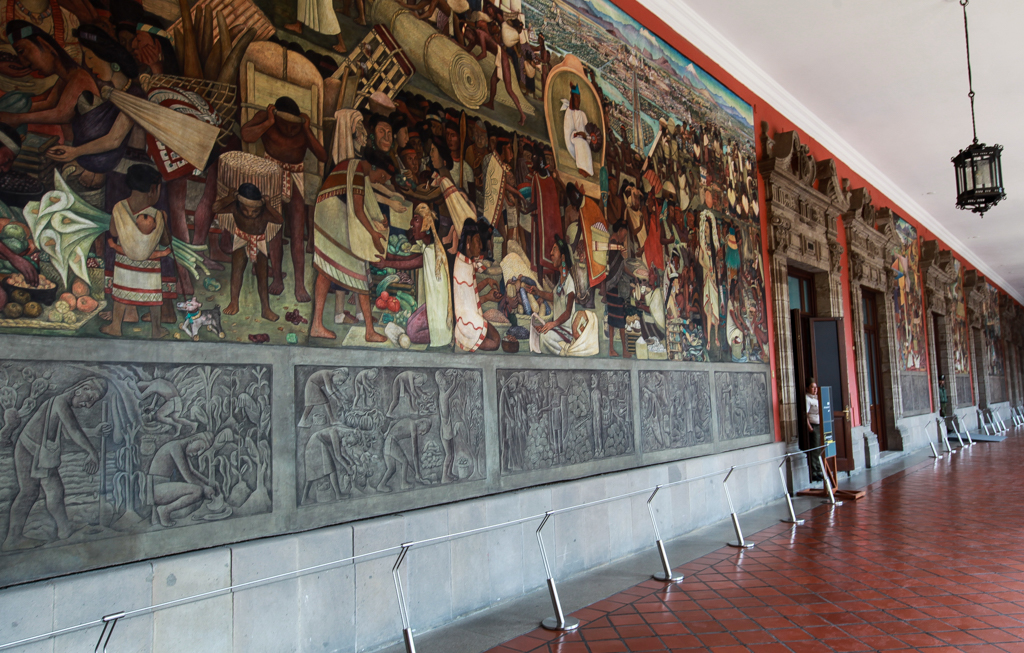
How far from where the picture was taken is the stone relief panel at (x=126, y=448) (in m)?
2.82

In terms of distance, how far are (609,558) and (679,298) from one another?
321 cm

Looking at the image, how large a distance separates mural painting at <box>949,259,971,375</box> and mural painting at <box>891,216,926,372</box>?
394 cm

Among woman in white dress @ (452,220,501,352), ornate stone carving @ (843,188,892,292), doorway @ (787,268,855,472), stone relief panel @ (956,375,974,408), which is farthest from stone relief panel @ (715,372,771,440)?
stone relief panel @ (956,375,974,408)

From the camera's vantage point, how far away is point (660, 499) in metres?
6.72

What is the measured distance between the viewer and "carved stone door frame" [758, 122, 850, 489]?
980cm

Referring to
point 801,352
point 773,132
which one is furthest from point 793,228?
point 801,352

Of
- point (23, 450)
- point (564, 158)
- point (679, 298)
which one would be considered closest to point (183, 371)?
point (23, 450)

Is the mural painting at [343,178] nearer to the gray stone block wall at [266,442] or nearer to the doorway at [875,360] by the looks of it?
the gray stone block wall at [266,442]

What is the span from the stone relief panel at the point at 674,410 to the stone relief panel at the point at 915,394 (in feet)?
34.7

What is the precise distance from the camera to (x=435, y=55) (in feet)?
16.2

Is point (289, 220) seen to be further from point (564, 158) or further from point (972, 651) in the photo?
point (972, 651)

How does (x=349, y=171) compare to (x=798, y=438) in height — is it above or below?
above

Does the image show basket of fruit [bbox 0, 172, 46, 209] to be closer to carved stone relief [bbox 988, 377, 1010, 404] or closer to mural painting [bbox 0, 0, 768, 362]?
mural painting [bbox 0, 0, 768, 362]

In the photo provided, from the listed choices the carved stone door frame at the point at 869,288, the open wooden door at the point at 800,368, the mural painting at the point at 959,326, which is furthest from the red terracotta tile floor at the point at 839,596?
the mural painting at the point at 959,326
